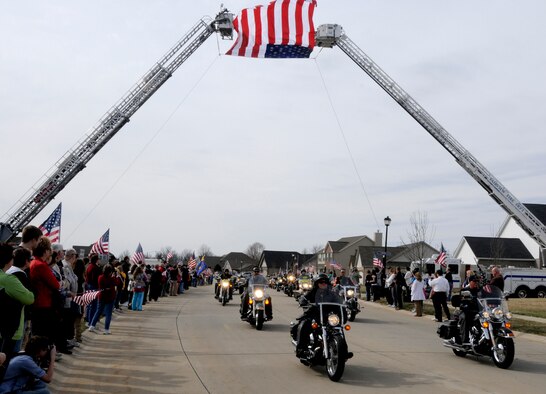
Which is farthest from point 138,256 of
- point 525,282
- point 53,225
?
point 525,282

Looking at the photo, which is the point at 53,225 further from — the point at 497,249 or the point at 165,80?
the point at 497,249

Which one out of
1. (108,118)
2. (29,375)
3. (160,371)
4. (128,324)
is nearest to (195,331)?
(128,324)

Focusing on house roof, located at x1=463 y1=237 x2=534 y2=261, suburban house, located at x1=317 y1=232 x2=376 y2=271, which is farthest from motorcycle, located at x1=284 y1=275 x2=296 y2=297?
suburban house, located at x1=317 y1=232 x2=376 y2=271

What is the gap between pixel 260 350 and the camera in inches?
450

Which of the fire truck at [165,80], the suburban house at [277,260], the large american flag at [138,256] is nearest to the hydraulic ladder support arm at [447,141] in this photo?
the fire truck at [165,80]

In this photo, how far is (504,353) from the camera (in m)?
10.0

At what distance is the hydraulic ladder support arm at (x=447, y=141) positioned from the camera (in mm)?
37719

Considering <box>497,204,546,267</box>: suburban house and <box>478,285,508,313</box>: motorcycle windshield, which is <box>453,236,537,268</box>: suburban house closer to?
<box>497,204,546,267</box>: suburban house

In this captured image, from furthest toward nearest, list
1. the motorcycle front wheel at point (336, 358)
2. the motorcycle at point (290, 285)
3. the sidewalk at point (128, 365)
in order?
the motorcycle at point (290, 285) < the motorcycle front wheel at point (336, 358) < the sidewalk at point (128, 365)

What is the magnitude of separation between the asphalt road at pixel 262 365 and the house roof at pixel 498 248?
52.1m

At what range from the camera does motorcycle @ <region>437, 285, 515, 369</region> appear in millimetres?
10047

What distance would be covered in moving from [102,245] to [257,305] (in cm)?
1240

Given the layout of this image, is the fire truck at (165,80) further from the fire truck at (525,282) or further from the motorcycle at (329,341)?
the motorcycle at (329,341)

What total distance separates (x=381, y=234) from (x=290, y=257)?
149 ft
